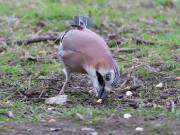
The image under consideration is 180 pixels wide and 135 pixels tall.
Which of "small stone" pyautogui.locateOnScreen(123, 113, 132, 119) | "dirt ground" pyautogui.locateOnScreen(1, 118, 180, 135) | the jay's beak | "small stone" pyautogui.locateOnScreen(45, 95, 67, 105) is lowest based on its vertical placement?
"dirt ground" pyautogui.locateOnScreen(1, 118, 180, 135)

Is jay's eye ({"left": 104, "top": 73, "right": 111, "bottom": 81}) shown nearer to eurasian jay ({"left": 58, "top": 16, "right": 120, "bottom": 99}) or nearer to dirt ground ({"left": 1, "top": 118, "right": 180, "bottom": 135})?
eurasian jay ({"left": 58, "top": 16, "right": 120, "bottom": 99})

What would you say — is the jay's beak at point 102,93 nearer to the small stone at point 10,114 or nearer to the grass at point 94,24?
the grass at point 94,24

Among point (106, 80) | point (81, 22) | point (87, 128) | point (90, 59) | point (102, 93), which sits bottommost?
point (87, 128)

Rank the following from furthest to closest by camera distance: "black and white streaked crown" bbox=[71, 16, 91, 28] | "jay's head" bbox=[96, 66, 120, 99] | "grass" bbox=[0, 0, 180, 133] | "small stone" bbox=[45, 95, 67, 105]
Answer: "black and white streaked crown" bbox=[71, 16, 91, 28] < "small stone" bbox=[45, 95, 67, 105] < "grass" bbox=[0, 0, 180, 133] < "jay's head" bbox=[96, 66, 120, 99]

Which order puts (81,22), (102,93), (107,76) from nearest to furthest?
(107,76) → (102,93) → (81,22)

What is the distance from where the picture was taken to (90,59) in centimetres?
583

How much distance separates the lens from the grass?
5707 millimetres

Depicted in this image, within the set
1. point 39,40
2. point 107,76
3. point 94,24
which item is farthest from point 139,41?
point 107,76

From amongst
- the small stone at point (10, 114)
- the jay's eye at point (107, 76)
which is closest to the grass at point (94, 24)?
the small stone at point (10, 114)

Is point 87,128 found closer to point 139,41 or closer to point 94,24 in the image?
point 139,41

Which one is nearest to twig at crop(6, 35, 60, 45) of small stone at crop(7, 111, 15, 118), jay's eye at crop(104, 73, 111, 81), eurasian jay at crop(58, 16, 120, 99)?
eurasian jay at crop(58, 16, 120, 99)

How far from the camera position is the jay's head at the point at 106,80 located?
5568 millimetres

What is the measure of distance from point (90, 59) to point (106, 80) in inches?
13.0

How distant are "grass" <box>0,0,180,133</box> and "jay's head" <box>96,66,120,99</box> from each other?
0.17 metres
